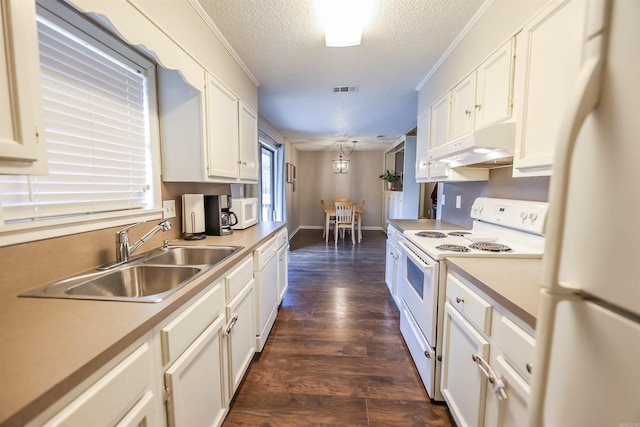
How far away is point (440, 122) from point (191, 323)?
7.91 ft

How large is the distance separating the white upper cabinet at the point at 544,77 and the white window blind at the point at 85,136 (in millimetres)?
1977

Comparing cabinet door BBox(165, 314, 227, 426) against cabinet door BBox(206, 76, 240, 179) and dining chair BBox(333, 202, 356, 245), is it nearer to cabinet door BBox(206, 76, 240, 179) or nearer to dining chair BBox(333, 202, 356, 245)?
cabinet door BBox(206, 76, 240, 179)

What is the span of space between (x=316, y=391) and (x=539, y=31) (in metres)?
2.24

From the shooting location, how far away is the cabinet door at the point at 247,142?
7.83ft

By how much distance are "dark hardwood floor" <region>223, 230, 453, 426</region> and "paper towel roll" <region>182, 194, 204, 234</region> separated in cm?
105

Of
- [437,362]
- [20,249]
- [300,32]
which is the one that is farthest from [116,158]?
[437,362]

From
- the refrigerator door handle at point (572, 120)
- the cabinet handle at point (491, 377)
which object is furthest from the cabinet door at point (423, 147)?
the refrigerator door handle at point (572, 120)

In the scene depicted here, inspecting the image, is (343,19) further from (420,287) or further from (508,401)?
(508,401)

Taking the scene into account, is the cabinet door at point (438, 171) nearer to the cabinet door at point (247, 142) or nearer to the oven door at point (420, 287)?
the oven door at point (420, 287)

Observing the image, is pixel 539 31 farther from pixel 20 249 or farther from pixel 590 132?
pixel 20 249

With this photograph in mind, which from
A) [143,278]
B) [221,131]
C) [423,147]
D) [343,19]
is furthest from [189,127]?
[423,147]

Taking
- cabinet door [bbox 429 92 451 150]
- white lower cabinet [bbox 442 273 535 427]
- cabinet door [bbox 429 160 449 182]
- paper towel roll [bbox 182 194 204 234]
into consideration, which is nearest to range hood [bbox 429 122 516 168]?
cabinet door [bbox 429 160 449 182]

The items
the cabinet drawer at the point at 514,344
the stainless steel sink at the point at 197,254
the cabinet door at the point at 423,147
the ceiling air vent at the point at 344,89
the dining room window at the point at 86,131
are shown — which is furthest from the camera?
the ceiling air vent at the point at 344,89

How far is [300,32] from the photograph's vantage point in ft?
6.38
